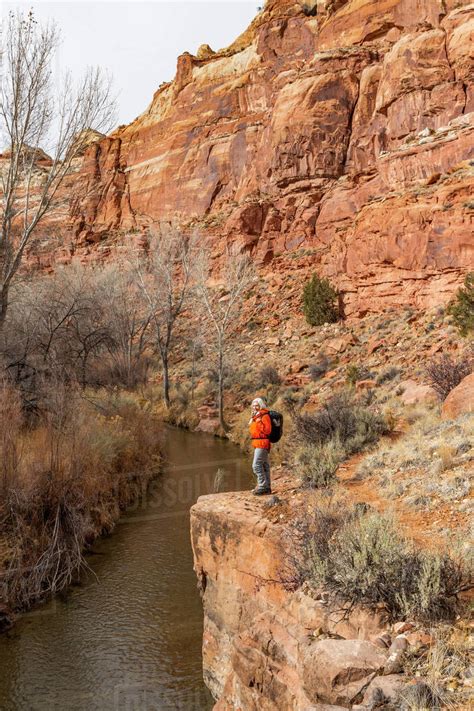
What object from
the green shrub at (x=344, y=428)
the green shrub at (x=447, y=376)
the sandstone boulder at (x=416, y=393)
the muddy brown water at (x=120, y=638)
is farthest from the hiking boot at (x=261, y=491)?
the sandstone boulder at (x=416, y=393)

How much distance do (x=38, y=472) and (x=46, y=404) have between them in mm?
2442

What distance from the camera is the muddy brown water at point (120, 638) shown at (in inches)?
234

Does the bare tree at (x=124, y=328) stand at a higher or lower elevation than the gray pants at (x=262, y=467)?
higher

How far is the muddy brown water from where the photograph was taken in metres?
5.94

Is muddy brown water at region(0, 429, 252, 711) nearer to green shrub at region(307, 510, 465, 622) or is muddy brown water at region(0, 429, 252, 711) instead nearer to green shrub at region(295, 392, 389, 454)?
green shrub at region(307, 510, 465, 622)

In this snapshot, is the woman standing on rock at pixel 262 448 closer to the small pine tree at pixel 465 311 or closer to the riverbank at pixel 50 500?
the riverbank at pixel 50 500

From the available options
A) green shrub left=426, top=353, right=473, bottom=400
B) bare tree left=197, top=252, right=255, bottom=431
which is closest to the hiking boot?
green shrub left=426, top=353, right=473, bottom=400

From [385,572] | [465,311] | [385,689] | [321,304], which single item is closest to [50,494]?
[385,572]

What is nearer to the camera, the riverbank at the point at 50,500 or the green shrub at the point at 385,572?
the green shrub at the point at 385,572

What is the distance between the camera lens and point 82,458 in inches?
357

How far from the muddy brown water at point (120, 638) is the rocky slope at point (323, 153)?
15.3 meters

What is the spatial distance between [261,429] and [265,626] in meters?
2.61

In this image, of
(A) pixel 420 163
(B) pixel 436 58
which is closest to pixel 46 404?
(A) pixel 420 163

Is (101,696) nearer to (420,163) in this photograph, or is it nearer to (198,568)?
(198,568)
